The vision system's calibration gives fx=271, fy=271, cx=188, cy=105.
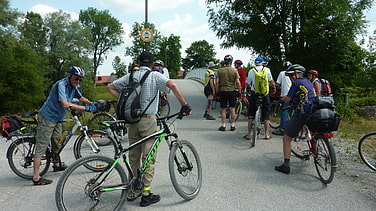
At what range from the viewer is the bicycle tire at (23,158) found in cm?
424

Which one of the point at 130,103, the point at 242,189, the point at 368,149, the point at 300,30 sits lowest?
the point at 242,189

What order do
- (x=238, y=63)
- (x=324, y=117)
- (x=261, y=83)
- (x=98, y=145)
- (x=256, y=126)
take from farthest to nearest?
1. (x=238, y=63)
2. (x=261, y=83)
3. (x=256, y=126)
4. (x=98, y=145)
5. (x=324, y=117)

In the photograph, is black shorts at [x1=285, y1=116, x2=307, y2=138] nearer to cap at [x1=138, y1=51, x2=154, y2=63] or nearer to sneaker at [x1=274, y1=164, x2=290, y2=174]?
sneaker at [x1=274, y1=164, x2=290, y2=174]

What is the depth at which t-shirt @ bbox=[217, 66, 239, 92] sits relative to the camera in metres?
7.09

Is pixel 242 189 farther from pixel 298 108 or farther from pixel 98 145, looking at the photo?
pixel 98 145

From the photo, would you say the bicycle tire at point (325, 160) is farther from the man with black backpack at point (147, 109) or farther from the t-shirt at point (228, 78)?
the t-shirt at point (228, 78)

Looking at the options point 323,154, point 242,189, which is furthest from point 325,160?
point 242,189

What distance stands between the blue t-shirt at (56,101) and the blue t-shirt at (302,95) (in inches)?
138

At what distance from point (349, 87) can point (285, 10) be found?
450cm

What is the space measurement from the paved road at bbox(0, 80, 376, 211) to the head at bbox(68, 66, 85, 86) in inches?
62.9

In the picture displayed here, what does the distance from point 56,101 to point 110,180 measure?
5.79ft

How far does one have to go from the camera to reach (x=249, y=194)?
3.71 m

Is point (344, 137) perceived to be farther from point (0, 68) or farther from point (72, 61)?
point (72, 61)

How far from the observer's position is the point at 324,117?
3.74 m
